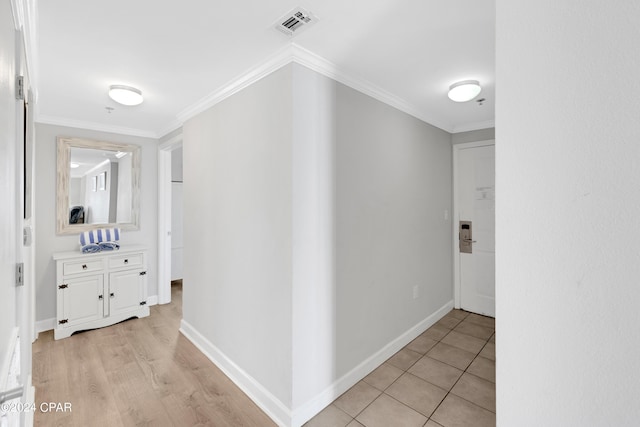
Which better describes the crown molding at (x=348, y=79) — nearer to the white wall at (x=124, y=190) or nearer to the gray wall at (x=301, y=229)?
the gray wall at (x=301, y=229)

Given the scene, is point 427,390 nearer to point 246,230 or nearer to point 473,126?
point 246,230

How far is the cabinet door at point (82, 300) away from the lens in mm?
3020

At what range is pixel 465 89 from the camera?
7.63ft

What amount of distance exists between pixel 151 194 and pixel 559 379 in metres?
4.39

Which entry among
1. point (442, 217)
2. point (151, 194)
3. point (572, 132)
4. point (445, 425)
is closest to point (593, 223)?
point (572, 132)

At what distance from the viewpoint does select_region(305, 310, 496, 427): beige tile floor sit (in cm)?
186

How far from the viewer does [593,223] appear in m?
0.64

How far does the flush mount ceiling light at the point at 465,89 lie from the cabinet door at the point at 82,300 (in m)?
4.03

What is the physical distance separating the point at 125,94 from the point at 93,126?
5.05 feet

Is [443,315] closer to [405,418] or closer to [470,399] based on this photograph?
[470,399]

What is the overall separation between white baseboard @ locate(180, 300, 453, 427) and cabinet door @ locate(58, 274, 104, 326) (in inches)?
41.7

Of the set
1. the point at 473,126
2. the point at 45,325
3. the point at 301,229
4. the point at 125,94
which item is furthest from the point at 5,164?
the point at 473,126

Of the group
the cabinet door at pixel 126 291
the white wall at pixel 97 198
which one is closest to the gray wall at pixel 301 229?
the cabinet door at pixel 126 291

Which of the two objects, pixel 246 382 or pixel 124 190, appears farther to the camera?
pixel 124 190
